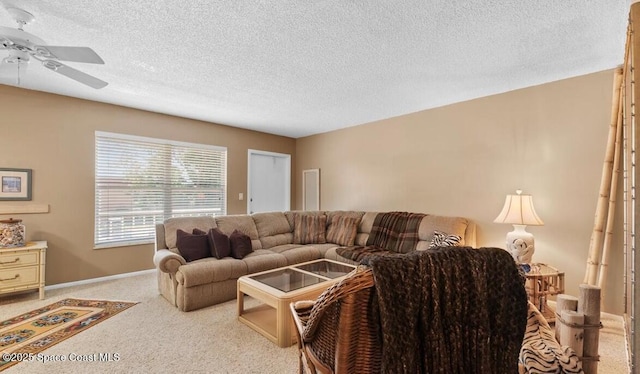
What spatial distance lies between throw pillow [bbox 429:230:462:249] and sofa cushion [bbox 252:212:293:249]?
225 centimetres

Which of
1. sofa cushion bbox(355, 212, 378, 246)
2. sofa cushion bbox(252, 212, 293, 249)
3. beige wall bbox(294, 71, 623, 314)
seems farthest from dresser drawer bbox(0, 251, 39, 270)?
beige wall bbox(294, 71, 623, 314)

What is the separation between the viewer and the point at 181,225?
3.71 m

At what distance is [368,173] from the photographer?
504cm

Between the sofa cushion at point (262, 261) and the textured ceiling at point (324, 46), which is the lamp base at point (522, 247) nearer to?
the textured ceiling at point (324, 46)

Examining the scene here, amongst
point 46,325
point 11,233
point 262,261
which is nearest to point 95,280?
point 11,233

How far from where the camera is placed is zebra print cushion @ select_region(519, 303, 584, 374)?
1312mm

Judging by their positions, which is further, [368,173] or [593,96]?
[368,173]

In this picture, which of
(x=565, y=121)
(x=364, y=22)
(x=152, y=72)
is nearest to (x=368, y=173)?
(x=565, y=121)

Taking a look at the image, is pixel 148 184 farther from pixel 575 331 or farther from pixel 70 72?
pixel 575 331

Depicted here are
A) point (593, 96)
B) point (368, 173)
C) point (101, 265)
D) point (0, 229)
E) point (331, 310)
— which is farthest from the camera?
point (368, 173)

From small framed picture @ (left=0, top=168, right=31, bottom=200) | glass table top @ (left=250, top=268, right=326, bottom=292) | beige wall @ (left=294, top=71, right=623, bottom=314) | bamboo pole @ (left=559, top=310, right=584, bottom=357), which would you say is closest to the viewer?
bamboo pole @ (left=559, top=310, right=584, bottom=357)

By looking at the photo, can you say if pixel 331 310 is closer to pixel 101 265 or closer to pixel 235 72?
pixel 235 72

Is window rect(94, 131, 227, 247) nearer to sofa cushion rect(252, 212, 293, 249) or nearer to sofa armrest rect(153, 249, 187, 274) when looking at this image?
sofa cushion rect(252, 212, 293, 249)

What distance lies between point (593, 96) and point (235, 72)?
3684 millimetres
